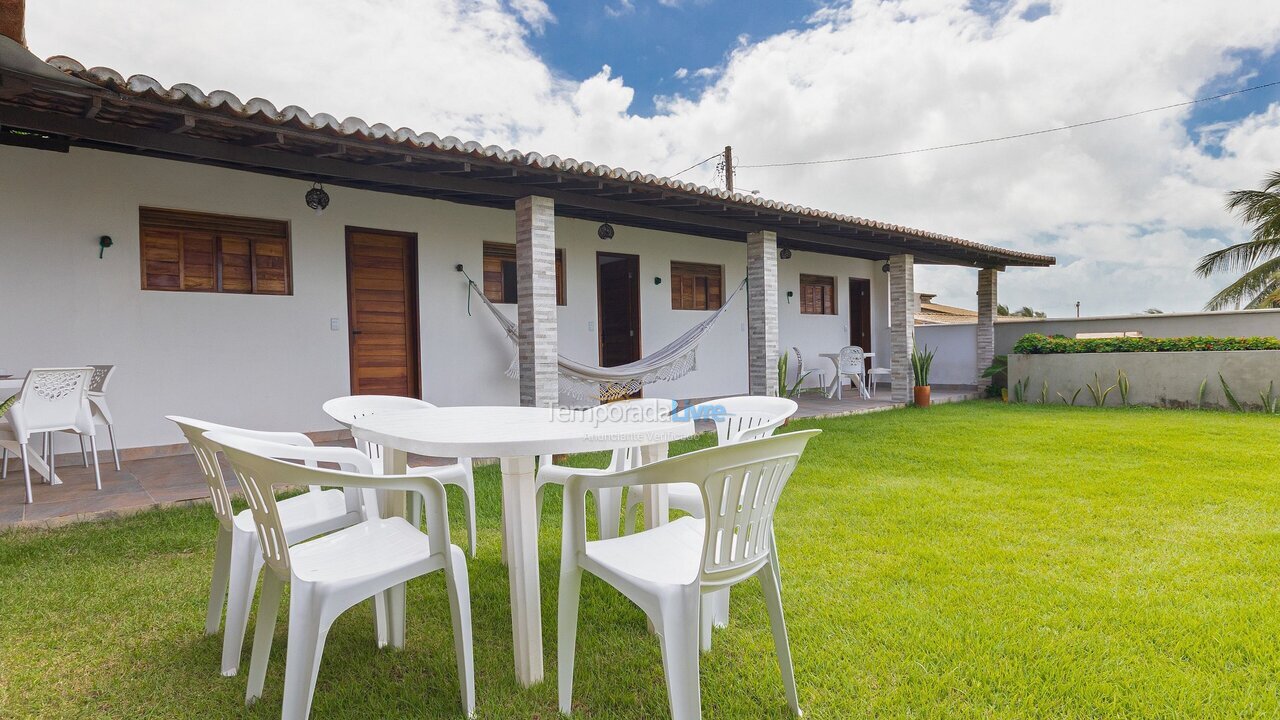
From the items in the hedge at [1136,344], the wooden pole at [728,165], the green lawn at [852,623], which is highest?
the wooden pole at [728,165]

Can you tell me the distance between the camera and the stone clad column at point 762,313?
6.55 m

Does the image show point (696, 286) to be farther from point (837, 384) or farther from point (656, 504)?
point (656, 504)

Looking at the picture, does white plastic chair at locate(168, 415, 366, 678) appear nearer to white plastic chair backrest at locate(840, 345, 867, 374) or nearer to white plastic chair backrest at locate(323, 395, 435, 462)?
white plastic chair backrest at locate(323, 395, 435, 462)

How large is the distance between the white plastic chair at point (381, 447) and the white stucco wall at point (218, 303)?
298 cm

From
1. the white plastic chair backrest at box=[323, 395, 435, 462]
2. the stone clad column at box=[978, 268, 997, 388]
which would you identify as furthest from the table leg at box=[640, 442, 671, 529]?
the stone clad column at box=[978, 268, 997, 388]

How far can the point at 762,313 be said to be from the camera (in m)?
6.59

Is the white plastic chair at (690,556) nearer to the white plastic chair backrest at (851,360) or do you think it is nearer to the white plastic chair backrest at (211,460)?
the white plastic chair backrest at (211,460)

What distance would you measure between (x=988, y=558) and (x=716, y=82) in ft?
40.7

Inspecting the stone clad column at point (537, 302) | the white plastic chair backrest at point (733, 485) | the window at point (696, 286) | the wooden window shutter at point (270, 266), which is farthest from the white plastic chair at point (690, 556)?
the window at point (696, 286)

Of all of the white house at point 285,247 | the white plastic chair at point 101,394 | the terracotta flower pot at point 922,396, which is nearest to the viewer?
the white house at point 285,247

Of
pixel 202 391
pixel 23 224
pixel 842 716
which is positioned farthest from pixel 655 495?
pixel 23 224

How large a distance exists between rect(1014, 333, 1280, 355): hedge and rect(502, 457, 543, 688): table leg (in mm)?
9227

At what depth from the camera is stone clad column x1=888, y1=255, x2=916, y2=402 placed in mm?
8156

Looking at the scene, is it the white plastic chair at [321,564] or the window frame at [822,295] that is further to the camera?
the window frame at [822,295]
